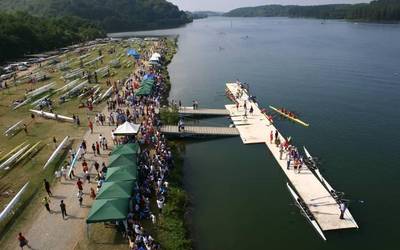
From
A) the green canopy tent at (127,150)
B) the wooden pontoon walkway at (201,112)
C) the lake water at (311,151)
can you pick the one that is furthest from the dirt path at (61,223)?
the wooden pontoon walkway at (201,112)

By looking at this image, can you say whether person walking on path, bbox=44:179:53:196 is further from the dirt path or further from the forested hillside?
the forested hillside

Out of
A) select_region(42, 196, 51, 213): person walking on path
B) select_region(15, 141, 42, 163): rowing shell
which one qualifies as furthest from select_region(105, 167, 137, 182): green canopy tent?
select_region(15, 141, 42, 163): rowing shell

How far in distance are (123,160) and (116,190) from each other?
4768 mm

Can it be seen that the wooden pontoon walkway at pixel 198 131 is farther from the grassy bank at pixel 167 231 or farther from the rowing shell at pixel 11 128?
the rowing shell at pixel 11 128

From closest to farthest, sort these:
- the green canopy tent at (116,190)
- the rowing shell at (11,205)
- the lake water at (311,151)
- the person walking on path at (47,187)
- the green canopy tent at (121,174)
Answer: the green canopy tent at (116,190)
the rowing shell at (11,205)
the lake water at (311,151)
the green canopy tent at (121,174)
the person walking on path at (47,187)

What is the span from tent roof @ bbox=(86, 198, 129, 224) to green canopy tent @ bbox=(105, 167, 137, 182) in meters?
2.79

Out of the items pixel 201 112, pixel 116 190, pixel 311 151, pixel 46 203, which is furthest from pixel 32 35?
pixel 116 190

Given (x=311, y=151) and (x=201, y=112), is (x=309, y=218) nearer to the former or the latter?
(x=311, y=151)

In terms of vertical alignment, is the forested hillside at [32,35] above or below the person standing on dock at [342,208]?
above

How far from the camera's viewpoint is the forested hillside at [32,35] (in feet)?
313

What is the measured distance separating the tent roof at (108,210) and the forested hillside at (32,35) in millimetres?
82783

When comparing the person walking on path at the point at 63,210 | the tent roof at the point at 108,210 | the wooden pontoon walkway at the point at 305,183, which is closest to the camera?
the tent roof at the point at 108,210

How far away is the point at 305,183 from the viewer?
31562mm

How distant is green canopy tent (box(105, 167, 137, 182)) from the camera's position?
27141 millimetres
